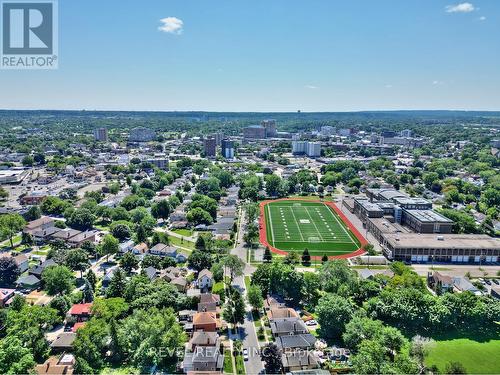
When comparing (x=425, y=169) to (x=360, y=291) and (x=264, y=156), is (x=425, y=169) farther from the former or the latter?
(x=360, y=291)

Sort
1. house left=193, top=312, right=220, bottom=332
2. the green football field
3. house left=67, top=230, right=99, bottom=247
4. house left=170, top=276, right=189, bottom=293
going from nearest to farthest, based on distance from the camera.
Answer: house left=193, top=312, right=220, bottom=332
house left=170, top=276, right=189, bottom=293
house left=67, top=230, right=99, bottom=247
the green football field

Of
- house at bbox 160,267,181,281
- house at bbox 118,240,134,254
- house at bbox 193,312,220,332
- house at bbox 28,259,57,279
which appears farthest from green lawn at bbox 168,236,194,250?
house at bbox 193,312,220,332

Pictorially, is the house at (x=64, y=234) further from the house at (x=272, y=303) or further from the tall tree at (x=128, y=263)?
the house at (x=272, y=303)

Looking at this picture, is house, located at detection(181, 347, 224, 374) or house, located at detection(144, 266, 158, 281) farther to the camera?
house, located at detection(144, 266, 158, 281)

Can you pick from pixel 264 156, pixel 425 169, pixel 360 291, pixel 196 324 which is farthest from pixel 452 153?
pixel 196 324

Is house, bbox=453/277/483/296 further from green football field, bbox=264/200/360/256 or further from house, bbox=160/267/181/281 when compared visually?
house, bbox=160/267/181/281

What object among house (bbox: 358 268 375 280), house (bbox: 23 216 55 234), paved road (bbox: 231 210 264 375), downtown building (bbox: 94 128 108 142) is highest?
downtown building (bbox: 94 128 108 142)
